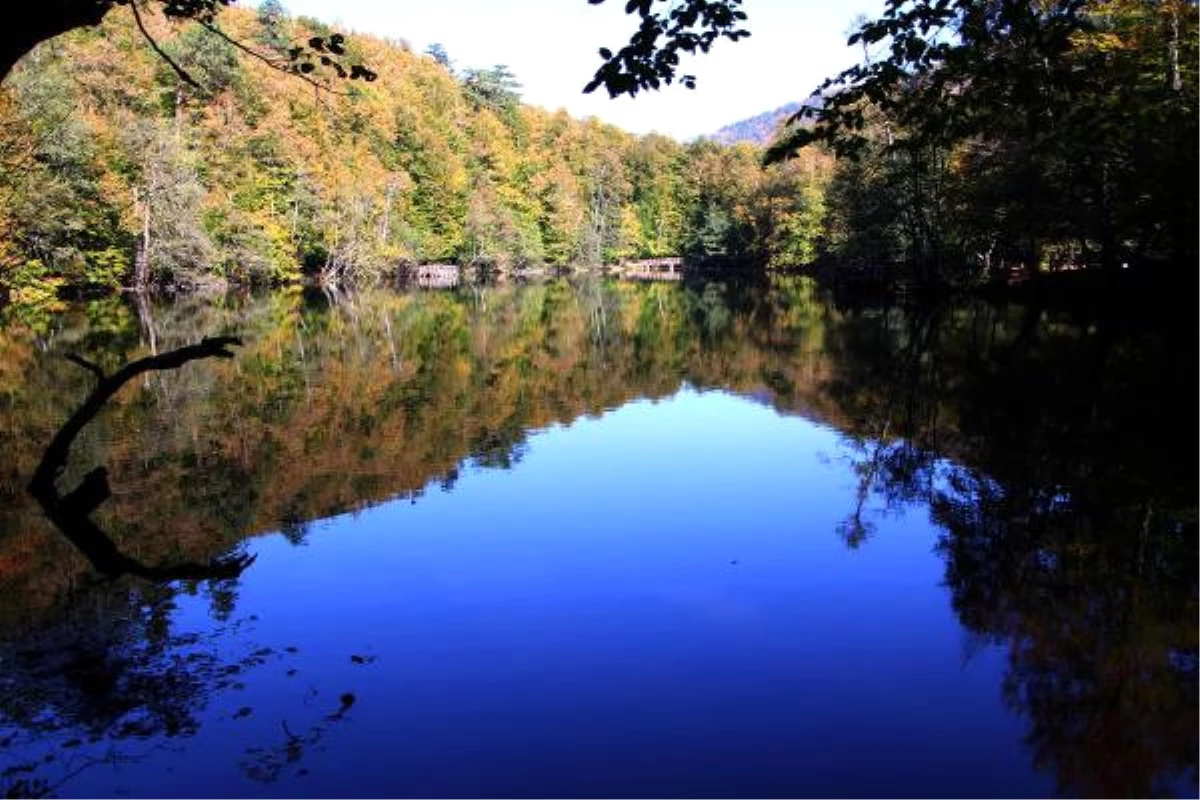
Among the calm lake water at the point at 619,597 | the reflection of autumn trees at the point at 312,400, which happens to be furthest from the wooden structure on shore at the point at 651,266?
the calm lake water at the point at 619,597

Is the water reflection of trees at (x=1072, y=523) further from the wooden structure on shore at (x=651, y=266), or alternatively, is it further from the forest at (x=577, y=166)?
the wooden structure on shore at (x=651, y=266)

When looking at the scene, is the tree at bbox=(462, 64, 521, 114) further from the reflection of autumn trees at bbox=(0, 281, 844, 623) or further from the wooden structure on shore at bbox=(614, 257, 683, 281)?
the reflection of autumn trees at bbox=(0, 281, 844, 623)

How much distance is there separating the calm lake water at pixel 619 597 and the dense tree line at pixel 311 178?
881 cm

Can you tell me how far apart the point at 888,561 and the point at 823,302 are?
42.4m

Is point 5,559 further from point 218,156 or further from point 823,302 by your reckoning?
point 218,156

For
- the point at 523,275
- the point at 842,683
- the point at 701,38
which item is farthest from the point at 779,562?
the point at 523,275

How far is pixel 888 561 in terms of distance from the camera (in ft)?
30.6

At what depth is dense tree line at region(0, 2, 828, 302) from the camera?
1732 inches

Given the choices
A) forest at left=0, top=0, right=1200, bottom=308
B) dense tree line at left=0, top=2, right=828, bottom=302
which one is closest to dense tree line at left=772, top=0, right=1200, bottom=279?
forest at left=0, top=0, right=1200, bottom=308

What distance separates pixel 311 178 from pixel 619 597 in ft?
218

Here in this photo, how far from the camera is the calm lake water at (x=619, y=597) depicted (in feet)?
18.3

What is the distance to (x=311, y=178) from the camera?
68.9 metres

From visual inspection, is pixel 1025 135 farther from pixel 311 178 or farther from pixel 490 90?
pixel 490 90

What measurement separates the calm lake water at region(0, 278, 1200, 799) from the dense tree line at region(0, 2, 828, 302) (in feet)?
28.9
